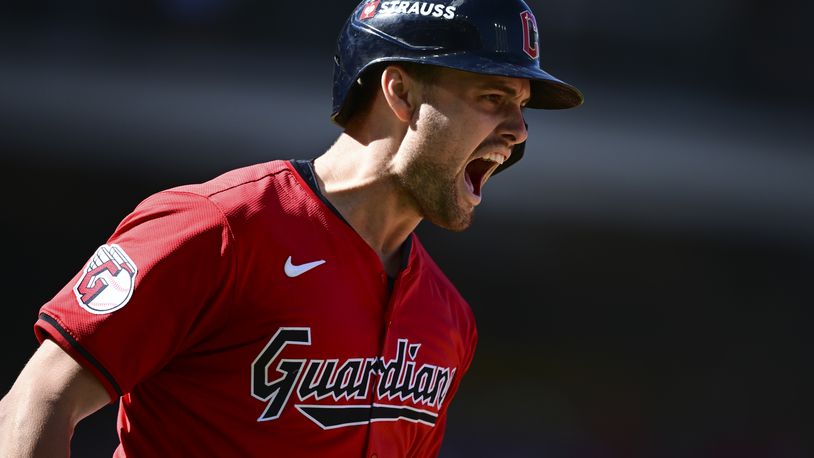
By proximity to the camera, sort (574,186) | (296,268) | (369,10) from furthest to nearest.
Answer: (574,186) → (369,10) → (296,268)

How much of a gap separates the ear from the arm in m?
0.80

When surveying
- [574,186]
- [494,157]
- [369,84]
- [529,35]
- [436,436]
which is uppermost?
[529,35]

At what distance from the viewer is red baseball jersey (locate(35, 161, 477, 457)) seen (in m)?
1.57

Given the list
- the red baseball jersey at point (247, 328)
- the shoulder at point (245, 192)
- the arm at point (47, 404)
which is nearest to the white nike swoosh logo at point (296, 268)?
the red baseball jersey at point (247, 328)

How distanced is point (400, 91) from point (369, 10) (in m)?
0.20

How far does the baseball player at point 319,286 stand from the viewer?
156cm

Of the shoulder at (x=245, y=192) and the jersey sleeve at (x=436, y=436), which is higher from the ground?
the shoulder at (x=245, y=192)

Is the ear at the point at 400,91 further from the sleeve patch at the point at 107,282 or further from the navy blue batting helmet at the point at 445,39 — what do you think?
the sleeve patch at the point at 107,282

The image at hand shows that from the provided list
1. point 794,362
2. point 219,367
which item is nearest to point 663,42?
point 794,362

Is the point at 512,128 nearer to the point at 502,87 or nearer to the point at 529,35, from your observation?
the point at 502,87

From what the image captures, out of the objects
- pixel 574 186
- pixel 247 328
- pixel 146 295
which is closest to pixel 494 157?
pixel 247 328

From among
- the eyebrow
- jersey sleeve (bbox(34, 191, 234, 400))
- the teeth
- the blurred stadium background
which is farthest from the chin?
the blurred stadium background

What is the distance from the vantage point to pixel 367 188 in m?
1.95

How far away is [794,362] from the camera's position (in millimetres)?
6621
